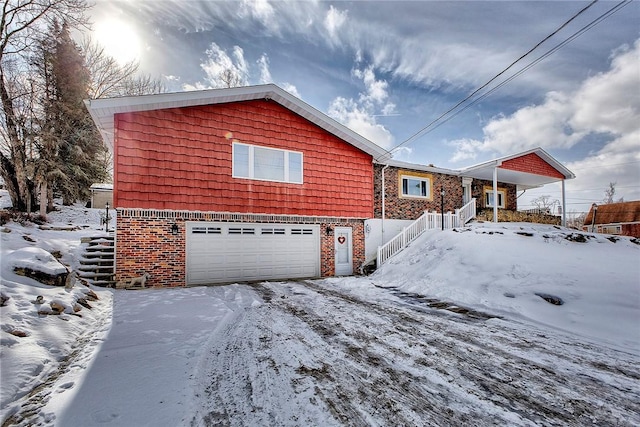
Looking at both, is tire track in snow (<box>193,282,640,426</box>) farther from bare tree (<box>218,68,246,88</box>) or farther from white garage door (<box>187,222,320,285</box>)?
bare tree (<box>218,68,246,88</box>)

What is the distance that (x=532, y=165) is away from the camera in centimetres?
1494

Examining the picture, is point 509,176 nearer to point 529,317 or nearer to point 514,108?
point 514,108

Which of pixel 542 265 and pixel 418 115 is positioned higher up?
pixel 418 115

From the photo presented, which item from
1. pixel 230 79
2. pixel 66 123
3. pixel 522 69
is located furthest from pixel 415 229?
pixel 66 123

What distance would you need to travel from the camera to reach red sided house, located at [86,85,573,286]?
7.74m

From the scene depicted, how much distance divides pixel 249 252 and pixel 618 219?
37.2 meters

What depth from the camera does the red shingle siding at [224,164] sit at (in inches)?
306

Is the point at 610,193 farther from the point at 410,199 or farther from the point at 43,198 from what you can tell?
the point at 43,198

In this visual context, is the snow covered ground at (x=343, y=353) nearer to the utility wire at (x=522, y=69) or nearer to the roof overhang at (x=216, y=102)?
the roof overhang at (x=216, y=102)

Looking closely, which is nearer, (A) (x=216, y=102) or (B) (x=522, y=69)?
(B) (x=522, y=69)

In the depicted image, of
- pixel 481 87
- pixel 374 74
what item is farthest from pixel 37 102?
pixel 481 87

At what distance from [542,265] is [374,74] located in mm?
9609

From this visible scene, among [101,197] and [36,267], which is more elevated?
[101,197]

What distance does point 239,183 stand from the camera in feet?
29.8
